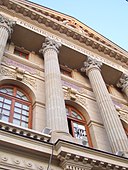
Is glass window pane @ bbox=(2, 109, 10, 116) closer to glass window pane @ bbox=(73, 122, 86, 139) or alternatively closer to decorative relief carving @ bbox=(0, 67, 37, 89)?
decorative relief carving @ bbox=(0, 67, 37, 89)

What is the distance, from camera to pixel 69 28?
22.2 m

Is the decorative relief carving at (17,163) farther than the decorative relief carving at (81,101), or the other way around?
the decorative relief carving at (81,101)

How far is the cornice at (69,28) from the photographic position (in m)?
20.5

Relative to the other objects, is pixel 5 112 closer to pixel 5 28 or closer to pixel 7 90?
pixel 7 90

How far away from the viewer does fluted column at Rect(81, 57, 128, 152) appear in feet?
42.6

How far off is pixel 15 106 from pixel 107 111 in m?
5.31

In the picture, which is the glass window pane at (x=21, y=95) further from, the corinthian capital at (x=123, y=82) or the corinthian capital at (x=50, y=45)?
the corinthian capital at (x=123, y=82)

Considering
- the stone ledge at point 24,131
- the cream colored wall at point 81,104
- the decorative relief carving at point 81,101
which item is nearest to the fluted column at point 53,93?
the cream colored wall at point 81,104

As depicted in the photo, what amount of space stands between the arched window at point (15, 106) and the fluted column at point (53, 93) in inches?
53.8

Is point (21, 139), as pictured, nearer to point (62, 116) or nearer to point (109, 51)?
point (62, 116)

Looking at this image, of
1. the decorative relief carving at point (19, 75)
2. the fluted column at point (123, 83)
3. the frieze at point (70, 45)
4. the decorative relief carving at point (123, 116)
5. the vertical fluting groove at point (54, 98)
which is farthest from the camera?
the fluted column at point (123, 83)

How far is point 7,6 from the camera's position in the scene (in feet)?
66.1

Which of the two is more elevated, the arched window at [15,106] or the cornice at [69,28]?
the cornice at [69,28]

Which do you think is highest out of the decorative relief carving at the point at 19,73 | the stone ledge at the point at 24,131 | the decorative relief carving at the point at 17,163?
the decorative relief carving at the point at 19,73
